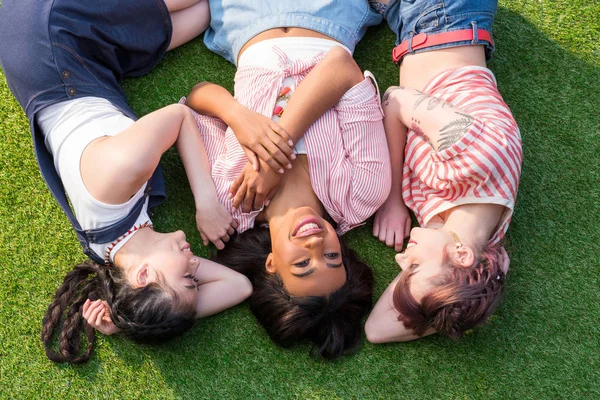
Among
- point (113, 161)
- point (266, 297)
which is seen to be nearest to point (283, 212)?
point (266, 297)

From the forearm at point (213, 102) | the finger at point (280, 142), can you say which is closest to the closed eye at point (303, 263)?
the finger at point (280, 142)

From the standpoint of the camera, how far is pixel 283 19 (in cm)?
289

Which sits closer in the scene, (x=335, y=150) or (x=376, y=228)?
(x=335, y=150)

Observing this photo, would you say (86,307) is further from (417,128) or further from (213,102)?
(417,128)

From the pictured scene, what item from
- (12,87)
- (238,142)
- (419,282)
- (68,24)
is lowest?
(419,282)

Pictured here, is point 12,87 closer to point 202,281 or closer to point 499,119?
point 202,281

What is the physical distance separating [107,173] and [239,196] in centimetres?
59

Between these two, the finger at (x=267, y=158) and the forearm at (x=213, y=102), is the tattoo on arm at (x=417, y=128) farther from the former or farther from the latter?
the forearm at (x=213, y=102)

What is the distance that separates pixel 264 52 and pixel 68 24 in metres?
0.92

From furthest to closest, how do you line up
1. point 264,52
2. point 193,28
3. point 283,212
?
1. point 193,28
2. point 264,52
3. point 283,212

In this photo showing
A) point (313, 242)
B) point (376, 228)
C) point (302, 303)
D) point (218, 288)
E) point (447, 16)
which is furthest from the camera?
point (376, 228)

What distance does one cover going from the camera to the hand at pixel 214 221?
270 cm

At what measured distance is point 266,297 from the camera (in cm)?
259

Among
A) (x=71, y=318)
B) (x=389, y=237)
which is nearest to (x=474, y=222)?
(x=389, y=237)
